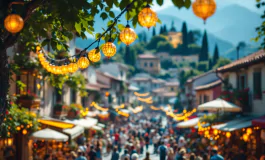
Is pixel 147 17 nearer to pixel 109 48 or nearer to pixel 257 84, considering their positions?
pixel 109 48

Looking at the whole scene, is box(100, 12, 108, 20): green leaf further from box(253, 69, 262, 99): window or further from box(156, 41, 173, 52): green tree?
box(156, 41, 173, 52): green tree

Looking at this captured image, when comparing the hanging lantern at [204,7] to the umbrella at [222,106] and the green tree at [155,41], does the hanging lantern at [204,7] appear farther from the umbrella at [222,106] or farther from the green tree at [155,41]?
the green tree at [155,41]

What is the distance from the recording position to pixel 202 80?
147 feet

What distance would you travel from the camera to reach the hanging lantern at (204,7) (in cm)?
447

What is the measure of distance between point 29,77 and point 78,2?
15.5m

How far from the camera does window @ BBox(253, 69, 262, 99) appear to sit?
19.6m

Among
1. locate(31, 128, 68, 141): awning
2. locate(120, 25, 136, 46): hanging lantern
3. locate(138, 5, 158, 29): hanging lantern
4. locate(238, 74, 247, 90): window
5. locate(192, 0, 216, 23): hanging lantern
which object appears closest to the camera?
locate(192, 0, 216, 23): hanging lantern

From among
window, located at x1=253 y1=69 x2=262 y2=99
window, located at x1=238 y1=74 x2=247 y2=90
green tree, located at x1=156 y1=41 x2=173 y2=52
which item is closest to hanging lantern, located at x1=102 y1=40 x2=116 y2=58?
window, located at x1=253 y1=69 x2=262 y2=99

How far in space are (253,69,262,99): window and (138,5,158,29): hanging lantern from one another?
1505 cm

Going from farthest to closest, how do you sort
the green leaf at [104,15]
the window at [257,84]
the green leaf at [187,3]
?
the window at [257,84], the green leaf at [104,15], the green leaf at [187,3]

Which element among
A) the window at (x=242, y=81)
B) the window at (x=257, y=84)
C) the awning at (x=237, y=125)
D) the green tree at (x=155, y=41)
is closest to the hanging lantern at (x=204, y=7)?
the awning at (x=237, y=125)

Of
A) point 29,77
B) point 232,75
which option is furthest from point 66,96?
point 232,75

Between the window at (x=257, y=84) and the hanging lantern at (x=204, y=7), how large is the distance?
1577 cm

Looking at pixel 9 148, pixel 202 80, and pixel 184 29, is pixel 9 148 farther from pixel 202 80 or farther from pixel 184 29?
pixel 184 29
